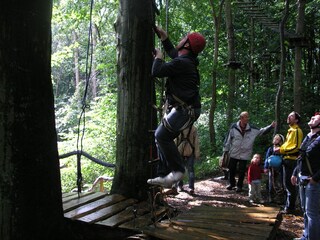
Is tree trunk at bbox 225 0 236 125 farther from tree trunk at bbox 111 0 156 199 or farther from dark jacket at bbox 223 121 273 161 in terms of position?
tree trunk at bbox 111 0 156 199

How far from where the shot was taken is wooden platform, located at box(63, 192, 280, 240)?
13.8 ft

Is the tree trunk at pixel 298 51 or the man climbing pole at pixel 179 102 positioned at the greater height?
the tree trunk at pixel 298 51

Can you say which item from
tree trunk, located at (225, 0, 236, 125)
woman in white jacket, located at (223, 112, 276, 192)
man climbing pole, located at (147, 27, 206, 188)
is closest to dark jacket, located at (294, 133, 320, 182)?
man climbing pole, located at (147, 27, 206, 188)

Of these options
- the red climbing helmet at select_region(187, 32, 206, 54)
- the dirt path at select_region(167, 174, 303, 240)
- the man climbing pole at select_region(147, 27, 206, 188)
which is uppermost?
the red climbing helmet at select_region(187, 32, 206, 54)

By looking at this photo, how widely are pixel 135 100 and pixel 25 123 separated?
2061 mm

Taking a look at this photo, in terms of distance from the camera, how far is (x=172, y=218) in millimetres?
4863

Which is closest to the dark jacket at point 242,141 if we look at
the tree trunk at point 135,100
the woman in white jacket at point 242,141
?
the woman in white jacket at point 242,141

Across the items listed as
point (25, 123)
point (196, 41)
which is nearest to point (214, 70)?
point (196, 41)

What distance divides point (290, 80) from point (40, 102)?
44.0 feet

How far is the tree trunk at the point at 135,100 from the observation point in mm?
5473

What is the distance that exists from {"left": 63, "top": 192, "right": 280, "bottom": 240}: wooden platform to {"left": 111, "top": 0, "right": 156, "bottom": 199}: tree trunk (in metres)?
0.37

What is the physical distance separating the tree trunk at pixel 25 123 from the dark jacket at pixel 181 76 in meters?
1.24

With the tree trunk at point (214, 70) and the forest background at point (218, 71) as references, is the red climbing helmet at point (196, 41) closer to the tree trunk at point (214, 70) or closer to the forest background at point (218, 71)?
the forest background at point (218, 71)

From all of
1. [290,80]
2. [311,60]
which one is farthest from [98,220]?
[311,60]
